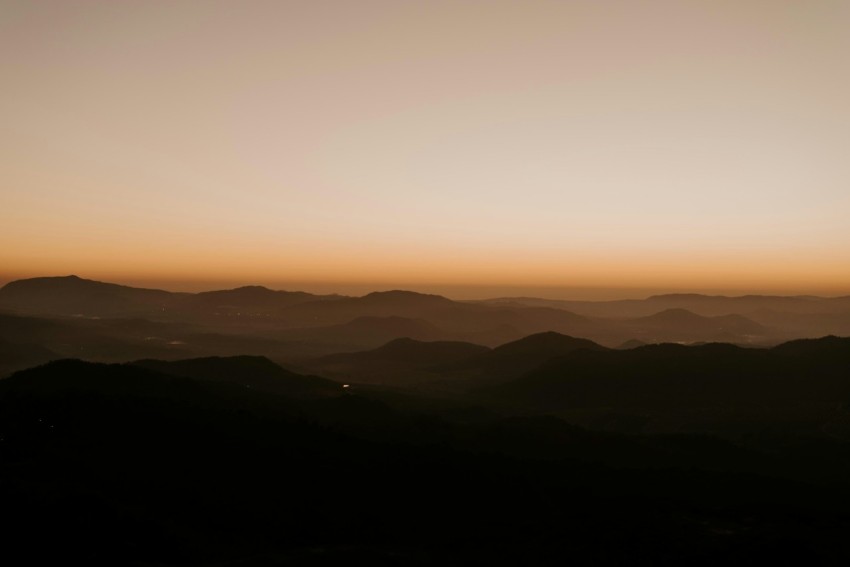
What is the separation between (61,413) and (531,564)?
58779mm

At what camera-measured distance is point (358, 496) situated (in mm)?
60281

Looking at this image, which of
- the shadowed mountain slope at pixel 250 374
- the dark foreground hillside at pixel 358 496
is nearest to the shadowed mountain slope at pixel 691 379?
the shadowed mountain slope at pixel 250 374

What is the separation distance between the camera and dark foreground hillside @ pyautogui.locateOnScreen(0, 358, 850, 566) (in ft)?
148

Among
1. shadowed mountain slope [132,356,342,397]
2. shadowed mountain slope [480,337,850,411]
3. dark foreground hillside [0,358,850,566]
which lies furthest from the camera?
shadowed mountain slope [132,356,342,397]

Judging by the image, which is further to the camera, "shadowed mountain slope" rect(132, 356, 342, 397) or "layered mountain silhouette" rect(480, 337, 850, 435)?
"shadowed mountain slope" rect(132, 356, 342, 397)

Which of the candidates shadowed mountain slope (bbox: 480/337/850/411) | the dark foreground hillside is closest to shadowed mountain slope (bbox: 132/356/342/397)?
shadowed mountain slope (bbox: 480/337/850/411)

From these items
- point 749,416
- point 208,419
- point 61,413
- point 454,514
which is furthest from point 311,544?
point 749,416

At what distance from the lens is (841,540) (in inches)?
1946

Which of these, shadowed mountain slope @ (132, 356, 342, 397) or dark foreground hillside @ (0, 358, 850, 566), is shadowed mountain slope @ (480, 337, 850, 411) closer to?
shadowed mountain slope @ (132, 356, 342, 397)

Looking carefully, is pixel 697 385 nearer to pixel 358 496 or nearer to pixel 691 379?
pixel 691 379

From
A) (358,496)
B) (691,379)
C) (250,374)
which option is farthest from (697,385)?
(358,496)

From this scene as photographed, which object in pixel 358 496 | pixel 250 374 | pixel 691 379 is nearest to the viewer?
pixel 358 496

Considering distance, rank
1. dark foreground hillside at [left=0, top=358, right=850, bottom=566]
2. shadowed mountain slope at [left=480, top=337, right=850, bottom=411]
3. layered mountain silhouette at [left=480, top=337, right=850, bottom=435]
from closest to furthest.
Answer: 1. dark foreground hillside at [left=0, top=358, right=850, bottom=566]
2. layered mountain silhouette at [left=480, top=337, right=850, bottom=435]
3. shadowed mountain slope at [left=480, top=337, right=850, bottom=411]

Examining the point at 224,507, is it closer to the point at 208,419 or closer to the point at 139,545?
the point at 139,545
